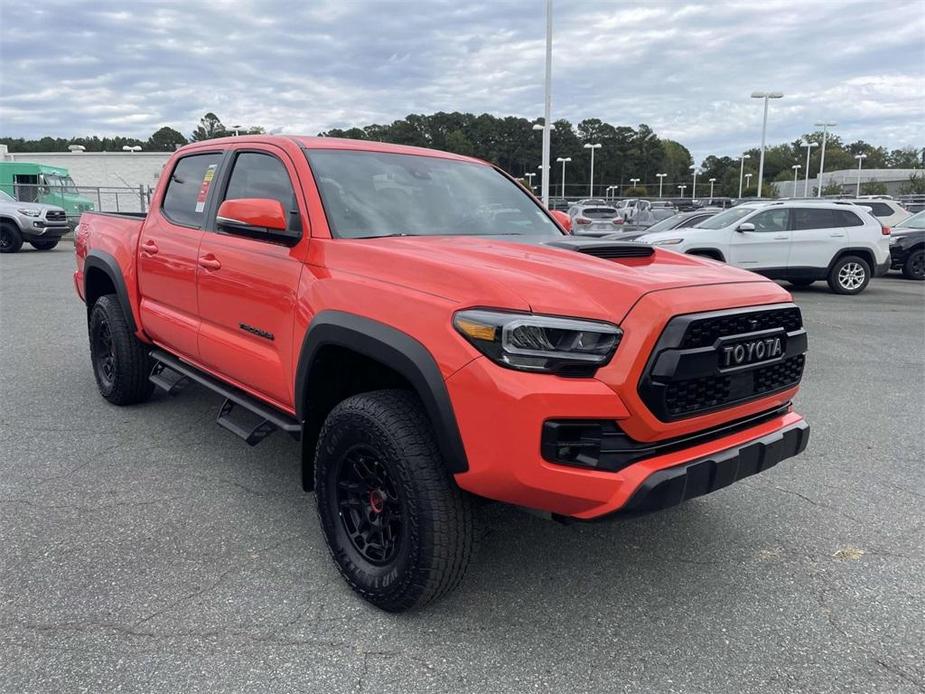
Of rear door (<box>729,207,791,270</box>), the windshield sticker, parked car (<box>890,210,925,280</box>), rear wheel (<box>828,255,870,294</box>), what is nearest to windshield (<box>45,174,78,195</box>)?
rear door (<box>729,207,791,270</box>)

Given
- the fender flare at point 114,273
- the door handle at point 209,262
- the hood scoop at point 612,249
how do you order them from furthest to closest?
the fender flare at point 114,273 < the door handle at point 209,262 < the hood scoop at point 612,249

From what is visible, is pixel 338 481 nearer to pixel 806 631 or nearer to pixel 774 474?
pixel 806 631

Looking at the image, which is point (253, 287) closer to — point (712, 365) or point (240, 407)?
point (240, 407)

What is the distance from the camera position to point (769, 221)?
43.2 feet

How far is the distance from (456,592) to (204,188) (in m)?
2.82

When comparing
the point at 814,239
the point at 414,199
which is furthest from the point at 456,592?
the point at 814,239

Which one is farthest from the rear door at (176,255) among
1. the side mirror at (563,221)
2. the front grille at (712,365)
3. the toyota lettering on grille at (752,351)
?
the toyota lettering on grille at (752,351)

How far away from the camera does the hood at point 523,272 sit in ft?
8.00

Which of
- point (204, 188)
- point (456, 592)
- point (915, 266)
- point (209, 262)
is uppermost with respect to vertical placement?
point (204, 188)

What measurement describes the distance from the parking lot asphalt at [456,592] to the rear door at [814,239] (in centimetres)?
927

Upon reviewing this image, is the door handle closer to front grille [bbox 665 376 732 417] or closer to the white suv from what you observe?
front grille [bbox 665 376 732 417]

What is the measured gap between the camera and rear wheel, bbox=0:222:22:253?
1889cm

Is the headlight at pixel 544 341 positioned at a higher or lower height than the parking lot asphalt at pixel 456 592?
higher

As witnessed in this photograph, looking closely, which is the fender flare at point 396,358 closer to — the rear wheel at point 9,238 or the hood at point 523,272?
the hood at point 523,272
